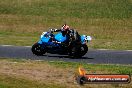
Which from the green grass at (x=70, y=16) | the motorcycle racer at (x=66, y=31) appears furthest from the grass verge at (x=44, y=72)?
the green grass at (x=70, y=16)

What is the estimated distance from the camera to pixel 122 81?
1623 cm

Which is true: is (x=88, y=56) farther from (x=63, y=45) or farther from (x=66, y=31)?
(x=66, y=31)

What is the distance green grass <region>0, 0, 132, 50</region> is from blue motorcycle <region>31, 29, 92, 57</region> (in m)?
13.3

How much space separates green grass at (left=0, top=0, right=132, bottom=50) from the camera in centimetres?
4009

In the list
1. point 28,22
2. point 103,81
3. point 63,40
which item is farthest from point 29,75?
point 28,22

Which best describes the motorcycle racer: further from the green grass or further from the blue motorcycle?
the green grass

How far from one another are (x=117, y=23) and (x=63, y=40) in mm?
24203

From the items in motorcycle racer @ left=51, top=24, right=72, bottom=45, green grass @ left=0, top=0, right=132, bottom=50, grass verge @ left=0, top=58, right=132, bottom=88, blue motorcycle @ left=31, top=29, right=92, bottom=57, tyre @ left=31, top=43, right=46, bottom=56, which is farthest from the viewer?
green grass @ left=0, top=0, right=132, bottom=50

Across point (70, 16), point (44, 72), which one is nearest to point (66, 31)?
point (44, 72)

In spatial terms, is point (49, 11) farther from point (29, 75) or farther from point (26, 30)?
point (29, 75)

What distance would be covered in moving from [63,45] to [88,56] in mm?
1606

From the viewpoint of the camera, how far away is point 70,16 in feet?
163

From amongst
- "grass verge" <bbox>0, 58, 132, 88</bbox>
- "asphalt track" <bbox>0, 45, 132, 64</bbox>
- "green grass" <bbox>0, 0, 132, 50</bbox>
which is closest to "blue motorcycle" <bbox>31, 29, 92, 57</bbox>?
"asphalt track" <bbox>0, 45, 132, 64</bbox>

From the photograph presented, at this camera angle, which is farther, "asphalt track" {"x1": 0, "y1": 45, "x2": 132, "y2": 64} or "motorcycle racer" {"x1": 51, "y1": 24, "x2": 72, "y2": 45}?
"motorcycle racer" {"x1": 51, "y1": 24, "x2": 72, "y2": 45}
